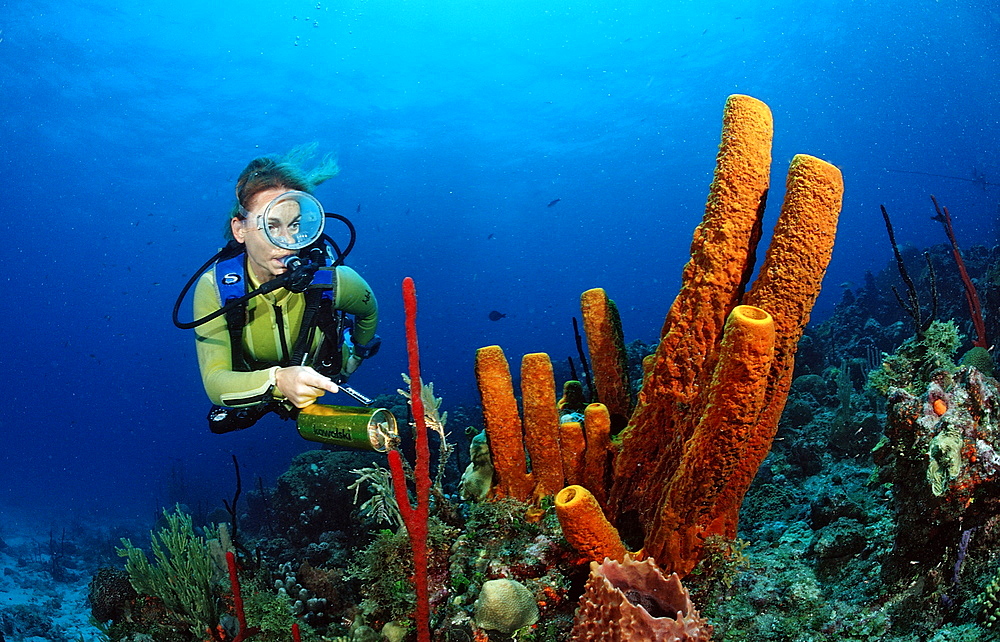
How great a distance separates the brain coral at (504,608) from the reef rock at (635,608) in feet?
1.80

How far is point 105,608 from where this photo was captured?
4523 millimetres

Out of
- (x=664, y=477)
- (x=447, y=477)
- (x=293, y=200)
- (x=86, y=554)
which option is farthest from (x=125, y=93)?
(x=664, y=477)

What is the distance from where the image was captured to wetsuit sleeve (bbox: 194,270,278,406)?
2693 mm

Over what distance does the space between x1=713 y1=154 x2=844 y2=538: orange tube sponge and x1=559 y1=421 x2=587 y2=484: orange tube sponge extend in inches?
35.0

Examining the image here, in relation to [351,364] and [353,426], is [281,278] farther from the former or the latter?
[353,426]

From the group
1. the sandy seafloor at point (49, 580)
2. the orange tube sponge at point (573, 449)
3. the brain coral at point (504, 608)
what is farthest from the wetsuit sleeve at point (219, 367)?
the sandy seafloor at point (49, 580)

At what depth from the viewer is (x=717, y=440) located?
197 cm

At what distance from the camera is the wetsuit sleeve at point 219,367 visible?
269 centimetres

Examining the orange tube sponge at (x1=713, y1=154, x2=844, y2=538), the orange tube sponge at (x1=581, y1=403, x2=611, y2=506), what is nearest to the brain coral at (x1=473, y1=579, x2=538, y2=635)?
the orange tube sponge at (x1=581, y1=403, x2=611, y2=506)

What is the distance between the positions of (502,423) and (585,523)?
3.58ft

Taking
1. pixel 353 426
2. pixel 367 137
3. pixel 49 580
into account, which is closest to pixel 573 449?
pixel 353 426

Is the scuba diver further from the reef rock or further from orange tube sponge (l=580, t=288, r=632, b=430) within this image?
the reef rock

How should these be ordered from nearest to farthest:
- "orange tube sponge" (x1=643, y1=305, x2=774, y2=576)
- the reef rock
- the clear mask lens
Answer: the reef rock < "orange tube sponge" (x1=643, y1=305, x2=774, y2=576) < the clear mask lens

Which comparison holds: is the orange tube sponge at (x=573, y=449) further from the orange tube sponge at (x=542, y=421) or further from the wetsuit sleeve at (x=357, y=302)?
the wetsuit sleeve at (x=357, y=302)
